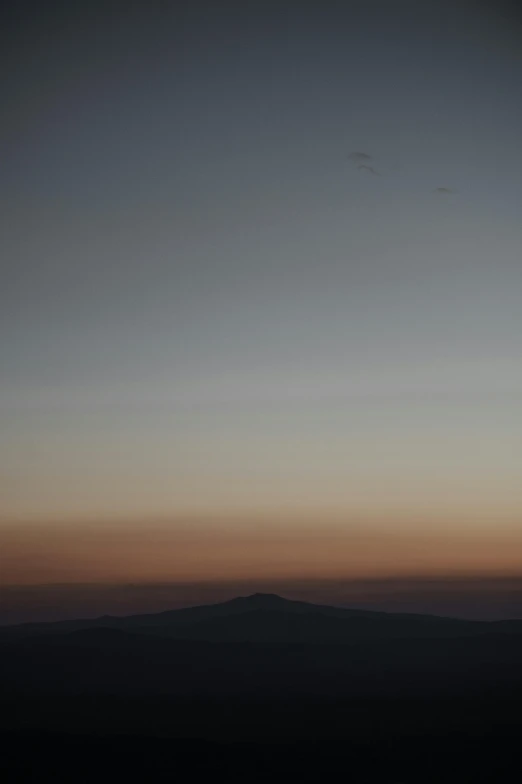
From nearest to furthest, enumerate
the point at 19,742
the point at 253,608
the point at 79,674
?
the point at 19,742
the point at 79,674
the point at 253,608

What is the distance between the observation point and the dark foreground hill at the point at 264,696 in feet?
93.0

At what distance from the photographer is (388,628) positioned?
54.8 meters

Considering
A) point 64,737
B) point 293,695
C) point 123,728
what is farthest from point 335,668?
point 64,737

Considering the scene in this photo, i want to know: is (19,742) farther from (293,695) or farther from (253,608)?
(253,608)

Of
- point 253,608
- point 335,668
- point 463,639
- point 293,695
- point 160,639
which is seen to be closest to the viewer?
point 293,695

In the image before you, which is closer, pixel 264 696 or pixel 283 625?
pixel 264 696

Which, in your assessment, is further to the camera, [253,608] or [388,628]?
[253,608]

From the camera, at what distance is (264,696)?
132ft

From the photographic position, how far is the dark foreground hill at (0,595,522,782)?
93.0 feet

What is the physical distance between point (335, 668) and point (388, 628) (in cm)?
866

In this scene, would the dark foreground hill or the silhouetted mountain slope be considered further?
the silhouetted mountain slope

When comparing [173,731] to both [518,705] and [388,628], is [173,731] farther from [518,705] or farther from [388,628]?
[388,628]

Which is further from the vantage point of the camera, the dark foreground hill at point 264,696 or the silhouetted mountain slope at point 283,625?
the silhouetted mountain slope at point 283,625

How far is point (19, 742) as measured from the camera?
1217 inches
